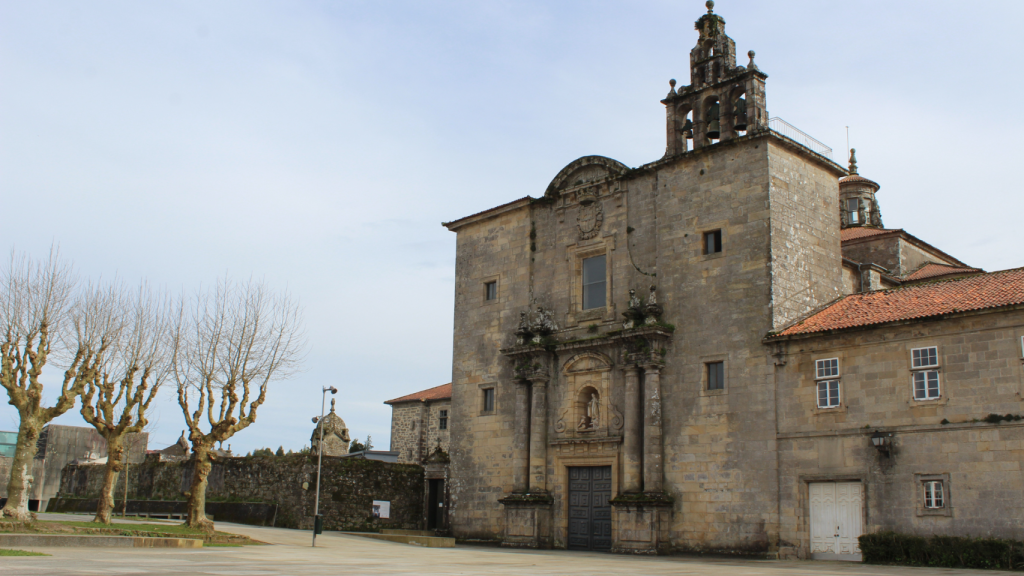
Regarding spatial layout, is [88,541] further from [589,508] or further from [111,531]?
[589,508]

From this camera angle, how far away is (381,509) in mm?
35469

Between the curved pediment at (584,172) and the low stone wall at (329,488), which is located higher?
the curved pediment at (584,172)

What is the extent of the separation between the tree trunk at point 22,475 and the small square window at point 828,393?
20.7m

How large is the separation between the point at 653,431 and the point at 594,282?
5.93 m

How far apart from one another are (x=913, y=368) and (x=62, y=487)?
4779 centimetres

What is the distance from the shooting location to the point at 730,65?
27.8 m

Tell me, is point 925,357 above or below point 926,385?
above

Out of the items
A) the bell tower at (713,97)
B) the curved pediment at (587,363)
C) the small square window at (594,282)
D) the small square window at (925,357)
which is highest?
the bell tower at (713,97)

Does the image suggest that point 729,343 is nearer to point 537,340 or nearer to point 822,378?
point 822,378

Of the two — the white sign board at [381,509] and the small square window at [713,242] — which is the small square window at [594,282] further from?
the white sign board at [381,509]

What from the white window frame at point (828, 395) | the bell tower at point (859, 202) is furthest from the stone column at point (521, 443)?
the bell tower at point (859, 202)

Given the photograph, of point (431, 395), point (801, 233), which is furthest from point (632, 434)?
point (431, 395)

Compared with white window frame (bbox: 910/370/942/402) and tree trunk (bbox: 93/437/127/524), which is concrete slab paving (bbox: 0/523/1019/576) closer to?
white window frame (bbox: 910/370/942/402)

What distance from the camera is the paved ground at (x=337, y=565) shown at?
13.9 m
